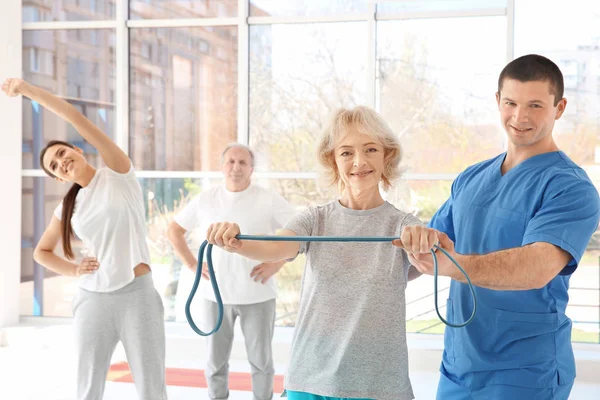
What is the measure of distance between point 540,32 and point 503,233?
3747 millimetres

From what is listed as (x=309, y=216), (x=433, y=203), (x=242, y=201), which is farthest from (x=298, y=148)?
(x=309, y=216)

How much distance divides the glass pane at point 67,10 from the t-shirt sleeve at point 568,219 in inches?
193

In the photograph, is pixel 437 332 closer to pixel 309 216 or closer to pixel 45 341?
pixel 45 341

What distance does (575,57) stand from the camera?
17.3 ft

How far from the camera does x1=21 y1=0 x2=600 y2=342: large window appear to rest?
17.5ft

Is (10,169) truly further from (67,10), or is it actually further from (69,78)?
(67,10)

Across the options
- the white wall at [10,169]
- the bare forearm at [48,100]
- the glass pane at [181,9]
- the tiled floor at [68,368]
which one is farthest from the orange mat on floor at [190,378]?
the glass pane at [181,9]

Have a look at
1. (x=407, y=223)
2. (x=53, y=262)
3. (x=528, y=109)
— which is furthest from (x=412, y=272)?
(x=53, y=262)

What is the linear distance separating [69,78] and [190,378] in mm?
2763

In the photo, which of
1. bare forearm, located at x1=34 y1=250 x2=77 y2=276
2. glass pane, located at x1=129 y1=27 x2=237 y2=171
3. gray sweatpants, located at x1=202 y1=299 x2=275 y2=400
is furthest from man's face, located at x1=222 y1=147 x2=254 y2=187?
glass pane, located at x1=129 y1=27 x2=237 y2=171

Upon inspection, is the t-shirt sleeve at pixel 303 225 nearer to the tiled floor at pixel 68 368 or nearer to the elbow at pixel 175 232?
the elbow at pixel 175 232

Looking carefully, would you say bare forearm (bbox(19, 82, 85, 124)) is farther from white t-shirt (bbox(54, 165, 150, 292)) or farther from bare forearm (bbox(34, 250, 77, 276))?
bare forearm (bbox(34, 250, 77, 276))

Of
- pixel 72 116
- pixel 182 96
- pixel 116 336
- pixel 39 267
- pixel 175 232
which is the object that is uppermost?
pixel 182 96

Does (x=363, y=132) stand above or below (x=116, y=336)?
above
